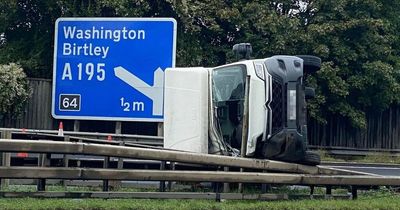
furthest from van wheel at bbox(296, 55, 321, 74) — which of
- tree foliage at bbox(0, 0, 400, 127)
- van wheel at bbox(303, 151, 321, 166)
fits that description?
tree foliage at bbox(0, 0, 400, 127)

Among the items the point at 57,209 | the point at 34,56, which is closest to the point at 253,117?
the point at 57,209

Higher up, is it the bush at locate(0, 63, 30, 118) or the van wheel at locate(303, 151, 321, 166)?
the bush at locate(0, 63, 30, 118)

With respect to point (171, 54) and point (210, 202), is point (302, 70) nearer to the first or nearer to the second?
point (210, 202)

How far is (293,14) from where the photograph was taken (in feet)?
87.2

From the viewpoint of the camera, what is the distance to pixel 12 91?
20.7 m

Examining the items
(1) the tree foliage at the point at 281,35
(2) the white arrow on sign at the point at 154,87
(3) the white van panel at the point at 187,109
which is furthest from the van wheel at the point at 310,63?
(1) the tree foliage at the point at 281,35

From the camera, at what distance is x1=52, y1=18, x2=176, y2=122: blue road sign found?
1474 cm

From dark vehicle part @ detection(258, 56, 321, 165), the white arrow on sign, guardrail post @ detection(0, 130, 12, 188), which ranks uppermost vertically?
the white arrow on sign

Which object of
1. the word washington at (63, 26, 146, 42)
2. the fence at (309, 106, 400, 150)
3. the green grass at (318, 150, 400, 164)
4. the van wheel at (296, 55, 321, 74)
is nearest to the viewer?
the van wheel at (296, 55, 321, 74)

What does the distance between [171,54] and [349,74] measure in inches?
528

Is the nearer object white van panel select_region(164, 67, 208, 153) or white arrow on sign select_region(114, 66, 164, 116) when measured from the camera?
white van panel select_region(164, 67, 208, 153)

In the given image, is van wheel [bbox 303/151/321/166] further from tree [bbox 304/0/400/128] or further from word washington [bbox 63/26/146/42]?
tree [bbox 304/0/400/128]

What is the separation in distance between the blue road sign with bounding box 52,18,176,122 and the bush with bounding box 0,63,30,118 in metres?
5.55

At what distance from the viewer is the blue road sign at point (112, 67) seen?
48.4ft
